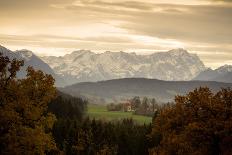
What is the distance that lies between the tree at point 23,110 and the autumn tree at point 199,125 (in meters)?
13.5

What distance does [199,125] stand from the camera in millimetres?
52406

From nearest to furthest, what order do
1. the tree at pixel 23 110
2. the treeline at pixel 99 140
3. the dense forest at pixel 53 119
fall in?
1. the tree at pixel 23 110
2. the dense forest at pixel 53 119
3. the treeline at pixel 99 140

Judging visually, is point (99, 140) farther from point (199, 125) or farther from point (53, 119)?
point (53, 119)

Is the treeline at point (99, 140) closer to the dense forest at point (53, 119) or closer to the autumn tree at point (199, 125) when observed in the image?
the autumn tree at point (199, 125)

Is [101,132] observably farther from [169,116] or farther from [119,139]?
[169,116]

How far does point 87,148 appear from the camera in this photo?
130m

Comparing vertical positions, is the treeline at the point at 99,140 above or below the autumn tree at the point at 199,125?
below

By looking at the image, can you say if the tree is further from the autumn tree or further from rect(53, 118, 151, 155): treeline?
rect(53, 118, 151, 155): treeline

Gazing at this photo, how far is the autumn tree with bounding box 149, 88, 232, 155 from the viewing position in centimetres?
5212

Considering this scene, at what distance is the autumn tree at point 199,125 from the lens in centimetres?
5212

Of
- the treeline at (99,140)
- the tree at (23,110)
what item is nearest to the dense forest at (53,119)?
the tree at (23,110)

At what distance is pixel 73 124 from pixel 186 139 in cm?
9840

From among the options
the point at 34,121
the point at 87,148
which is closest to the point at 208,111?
the point at 34,121

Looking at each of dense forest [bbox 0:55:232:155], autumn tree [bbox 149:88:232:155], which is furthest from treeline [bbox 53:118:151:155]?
dense forest [bbox 0:55:232:155]
